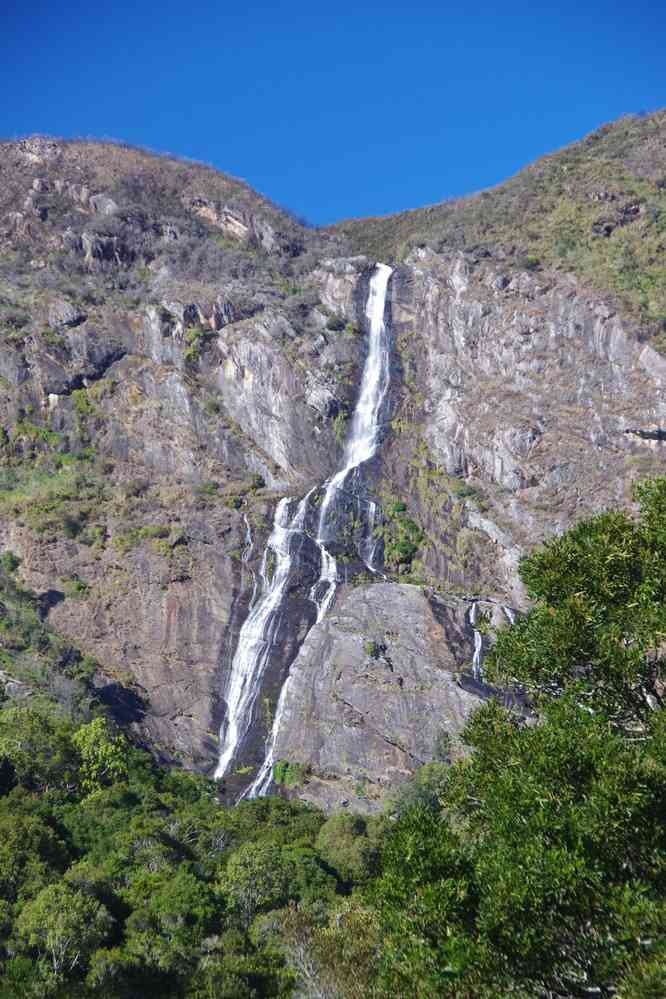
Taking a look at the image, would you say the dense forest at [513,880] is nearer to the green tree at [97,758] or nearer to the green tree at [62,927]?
the green tree at [62,927]

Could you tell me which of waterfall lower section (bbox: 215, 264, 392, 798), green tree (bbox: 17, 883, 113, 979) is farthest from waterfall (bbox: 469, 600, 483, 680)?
green tree (bbox: 17, 883, 113, 979)

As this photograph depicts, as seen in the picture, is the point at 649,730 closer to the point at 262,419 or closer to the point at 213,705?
the point at 213,705


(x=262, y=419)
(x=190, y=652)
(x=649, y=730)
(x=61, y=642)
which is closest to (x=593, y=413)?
(x=262, y=419)

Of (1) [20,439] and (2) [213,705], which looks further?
(1) [20,439]

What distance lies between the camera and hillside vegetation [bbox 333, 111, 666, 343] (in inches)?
2857

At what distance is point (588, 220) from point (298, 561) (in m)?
45.6

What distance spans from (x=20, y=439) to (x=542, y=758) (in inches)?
2457

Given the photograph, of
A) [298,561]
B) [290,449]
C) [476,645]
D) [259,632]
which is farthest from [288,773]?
[290,449]

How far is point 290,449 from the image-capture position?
66.6 m

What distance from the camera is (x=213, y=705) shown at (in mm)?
50125

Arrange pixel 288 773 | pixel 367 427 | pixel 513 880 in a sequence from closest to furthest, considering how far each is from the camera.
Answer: pixel 513 880 < pixel 288 773 < pixel 367 427

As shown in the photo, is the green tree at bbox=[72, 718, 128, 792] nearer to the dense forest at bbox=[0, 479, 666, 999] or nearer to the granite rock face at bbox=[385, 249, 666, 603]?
the dense forest at bbox=[0, 479, 666, 999]

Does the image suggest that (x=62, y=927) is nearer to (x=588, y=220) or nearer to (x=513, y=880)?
(x=513, y=880)

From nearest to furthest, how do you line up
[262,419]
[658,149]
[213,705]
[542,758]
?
1. [542,758]
2. [213,705]
3. [262,419]
4. [658,149]
